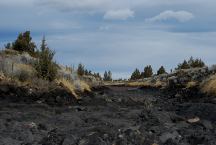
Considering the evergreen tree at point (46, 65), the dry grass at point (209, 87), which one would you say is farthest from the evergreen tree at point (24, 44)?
the dry grass at point (209, 87)

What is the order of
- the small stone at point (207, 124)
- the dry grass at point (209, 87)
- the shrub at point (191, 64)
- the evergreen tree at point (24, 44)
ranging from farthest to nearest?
the shrub at point (191, 64)
the evergreen tree at point (24, 44)
the dry grass at point (209, 87)
the small stone at point (207, 124)

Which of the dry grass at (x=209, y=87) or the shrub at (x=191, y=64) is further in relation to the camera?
the shrub at (x=191, y=64)

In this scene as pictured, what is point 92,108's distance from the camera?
58.4 ft

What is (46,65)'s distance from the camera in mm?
24141

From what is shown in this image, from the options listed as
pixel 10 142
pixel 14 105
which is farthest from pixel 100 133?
pixel 14 105

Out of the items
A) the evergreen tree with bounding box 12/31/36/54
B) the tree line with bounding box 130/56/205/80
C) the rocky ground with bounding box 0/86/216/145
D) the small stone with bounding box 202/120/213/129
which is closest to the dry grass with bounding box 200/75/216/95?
the rocky ground with bounding box 0/86/216/145

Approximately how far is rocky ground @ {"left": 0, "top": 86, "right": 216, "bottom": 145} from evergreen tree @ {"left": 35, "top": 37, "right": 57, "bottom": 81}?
4.75 meters

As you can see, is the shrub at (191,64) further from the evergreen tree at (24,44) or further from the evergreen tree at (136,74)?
the evergreen tree at (24,44)

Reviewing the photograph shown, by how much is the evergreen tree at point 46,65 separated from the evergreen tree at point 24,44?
10108 mm

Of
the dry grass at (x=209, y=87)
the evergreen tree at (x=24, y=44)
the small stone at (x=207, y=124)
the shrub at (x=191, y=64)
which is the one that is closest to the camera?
the small stone at (x=207, y=124)

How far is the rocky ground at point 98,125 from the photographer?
12180 mm

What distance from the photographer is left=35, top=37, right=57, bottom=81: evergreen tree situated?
77.2 feet

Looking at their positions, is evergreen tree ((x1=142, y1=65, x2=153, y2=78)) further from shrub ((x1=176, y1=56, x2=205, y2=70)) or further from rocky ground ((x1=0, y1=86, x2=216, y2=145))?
rocky ground ((x1=0, y1=86, x2=216, y2=145))

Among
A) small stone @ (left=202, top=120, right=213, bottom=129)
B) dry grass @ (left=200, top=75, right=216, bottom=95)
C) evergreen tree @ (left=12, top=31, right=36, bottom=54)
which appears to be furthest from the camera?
evergreen tree @ (left=12, top=31, right=36, bottom=54)
